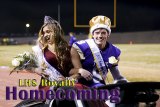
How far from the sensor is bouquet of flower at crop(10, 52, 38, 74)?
379cm

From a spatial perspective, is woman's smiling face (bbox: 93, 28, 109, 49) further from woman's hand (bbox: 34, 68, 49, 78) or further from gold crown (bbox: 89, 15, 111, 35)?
woman's hand (bbox: 34, 68, 49, 78)

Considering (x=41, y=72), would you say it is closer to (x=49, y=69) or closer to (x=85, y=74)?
(x=49, y=69)

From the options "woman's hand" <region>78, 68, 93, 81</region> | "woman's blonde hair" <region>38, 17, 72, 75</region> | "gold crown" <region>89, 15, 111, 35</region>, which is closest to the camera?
"woman's hand" <region>78, 68, 93, 81</region>

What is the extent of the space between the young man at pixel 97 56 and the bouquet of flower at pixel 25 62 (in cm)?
58

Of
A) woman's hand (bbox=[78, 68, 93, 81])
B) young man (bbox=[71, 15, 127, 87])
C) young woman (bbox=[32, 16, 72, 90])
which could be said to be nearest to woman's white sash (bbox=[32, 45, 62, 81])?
young woman (bbox=[32, 16, 72, 90])

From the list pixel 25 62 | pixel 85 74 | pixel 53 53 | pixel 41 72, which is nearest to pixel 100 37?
pixel 85 74

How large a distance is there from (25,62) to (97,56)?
883 mm

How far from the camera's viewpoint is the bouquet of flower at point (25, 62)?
12.4ft

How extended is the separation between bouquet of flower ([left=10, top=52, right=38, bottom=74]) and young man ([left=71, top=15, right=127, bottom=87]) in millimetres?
580

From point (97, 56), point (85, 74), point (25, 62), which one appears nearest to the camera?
point (85, 74)

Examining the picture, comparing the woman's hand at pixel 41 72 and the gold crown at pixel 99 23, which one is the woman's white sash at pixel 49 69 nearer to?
the woman's hand at pixel 41 72

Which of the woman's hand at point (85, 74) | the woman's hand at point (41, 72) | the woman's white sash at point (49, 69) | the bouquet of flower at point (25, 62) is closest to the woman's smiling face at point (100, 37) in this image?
the woman's hand at point (85, 74)

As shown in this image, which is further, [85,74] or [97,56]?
[97,56]

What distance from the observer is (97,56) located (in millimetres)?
3285
